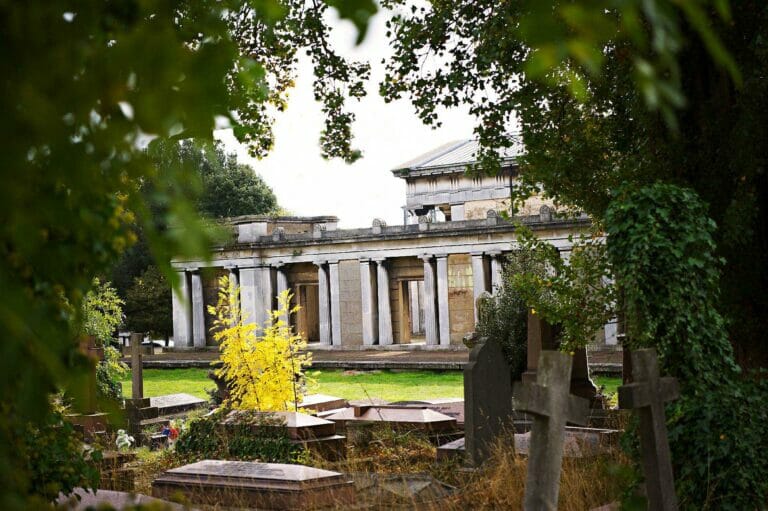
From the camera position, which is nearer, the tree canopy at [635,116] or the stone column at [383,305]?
the tree canopy at [635,116]

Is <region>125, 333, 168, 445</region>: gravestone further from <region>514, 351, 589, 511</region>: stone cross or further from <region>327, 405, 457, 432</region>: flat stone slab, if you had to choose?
<region>514, 351, 589, 511</region>: stone cross

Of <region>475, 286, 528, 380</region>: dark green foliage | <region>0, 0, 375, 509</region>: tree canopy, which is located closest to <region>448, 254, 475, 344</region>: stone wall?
<region>475, 286, 528, 380</region>: dark green foliage

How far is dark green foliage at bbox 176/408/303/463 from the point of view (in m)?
9.79

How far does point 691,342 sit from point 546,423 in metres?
2.19

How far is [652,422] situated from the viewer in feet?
16.5

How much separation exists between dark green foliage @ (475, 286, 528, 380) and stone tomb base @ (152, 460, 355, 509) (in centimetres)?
1189

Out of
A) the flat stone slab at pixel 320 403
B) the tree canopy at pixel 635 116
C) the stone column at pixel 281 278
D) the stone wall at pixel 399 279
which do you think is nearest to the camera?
the tree canopy at pixel 635 116

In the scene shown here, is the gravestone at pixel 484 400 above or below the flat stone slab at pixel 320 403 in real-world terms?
above

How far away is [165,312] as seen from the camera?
3841 cm

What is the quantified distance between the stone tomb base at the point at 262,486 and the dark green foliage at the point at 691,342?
2646 mm

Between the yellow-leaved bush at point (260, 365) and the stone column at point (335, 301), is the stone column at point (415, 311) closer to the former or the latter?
the stone column at point (335, 301)

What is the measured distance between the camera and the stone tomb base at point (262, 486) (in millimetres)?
6723

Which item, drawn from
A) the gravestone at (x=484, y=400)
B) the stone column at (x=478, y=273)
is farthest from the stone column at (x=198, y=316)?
the gravestone at (x=484, y=400)

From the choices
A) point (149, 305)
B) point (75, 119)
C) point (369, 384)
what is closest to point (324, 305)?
point (149, 305)
